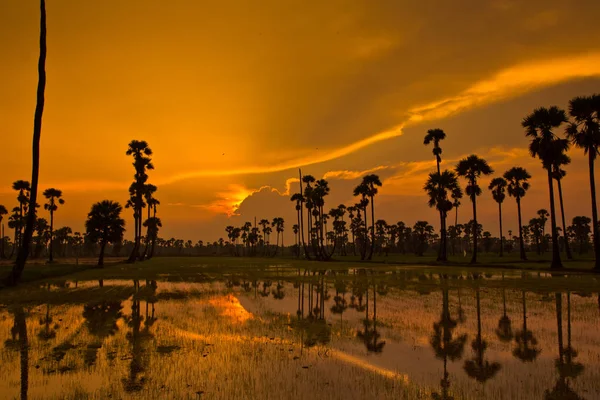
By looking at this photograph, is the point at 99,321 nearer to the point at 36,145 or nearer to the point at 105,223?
the point at 36,145

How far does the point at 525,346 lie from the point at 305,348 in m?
6.56

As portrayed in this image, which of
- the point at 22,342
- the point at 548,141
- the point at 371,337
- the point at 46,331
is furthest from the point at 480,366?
the point at 548,141

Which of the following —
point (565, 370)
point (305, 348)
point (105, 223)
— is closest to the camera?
point (565, 370)

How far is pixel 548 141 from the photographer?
5059cm

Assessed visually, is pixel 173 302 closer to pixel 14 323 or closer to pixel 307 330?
pixel 14 323

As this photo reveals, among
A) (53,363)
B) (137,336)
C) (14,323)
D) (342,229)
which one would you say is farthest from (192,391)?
(342,229)

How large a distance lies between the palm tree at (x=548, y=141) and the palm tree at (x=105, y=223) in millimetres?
62987

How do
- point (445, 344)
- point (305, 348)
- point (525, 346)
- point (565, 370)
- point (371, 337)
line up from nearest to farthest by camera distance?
point (565, 370), point (525, 346), point (305, 348), point (445, 344), point (371, 337)

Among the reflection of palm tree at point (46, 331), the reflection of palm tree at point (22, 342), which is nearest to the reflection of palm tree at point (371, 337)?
the reflection of palm tree at point (22, 342)

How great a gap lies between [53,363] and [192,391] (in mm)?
4688

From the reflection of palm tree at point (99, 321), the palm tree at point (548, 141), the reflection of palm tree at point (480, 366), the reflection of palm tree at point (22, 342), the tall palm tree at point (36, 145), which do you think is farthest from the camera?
the palm tree at point (548, 141)

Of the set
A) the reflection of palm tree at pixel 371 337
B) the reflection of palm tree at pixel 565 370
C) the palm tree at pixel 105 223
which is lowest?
the reflection of palm tree at pixel 371 337

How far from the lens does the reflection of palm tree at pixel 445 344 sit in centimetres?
888

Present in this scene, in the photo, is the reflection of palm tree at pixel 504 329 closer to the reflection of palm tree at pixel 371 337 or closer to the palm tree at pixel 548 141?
the reflection of palm tree at pixel 371 337
